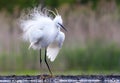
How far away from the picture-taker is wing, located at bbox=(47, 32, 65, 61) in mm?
11398

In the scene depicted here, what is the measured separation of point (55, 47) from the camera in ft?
37.9

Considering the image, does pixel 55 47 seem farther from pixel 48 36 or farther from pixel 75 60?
pixel 75 60

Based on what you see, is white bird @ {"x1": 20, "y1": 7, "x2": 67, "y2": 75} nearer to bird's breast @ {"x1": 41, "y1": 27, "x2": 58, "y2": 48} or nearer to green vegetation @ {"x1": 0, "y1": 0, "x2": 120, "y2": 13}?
bird's breast @ {"x1": 41, "y1": 27, "x2": 58, "y2": 48}

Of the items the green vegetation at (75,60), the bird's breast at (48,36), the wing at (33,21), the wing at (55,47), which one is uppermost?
the wing at (33,21)

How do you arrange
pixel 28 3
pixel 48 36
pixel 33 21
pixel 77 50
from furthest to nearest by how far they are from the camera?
pixel 28 3 → pixel 77 50 → pixel 33 21 → pixel 48 36

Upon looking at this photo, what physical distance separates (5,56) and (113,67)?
251 cm

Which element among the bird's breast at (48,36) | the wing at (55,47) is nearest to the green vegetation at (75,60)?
the wing at (55,47)

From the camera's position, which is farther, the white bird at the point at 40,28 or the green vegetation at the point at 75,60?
the green vegetation at the point at 75,60

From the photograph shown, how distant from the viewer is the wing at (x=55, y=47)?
11398 mm

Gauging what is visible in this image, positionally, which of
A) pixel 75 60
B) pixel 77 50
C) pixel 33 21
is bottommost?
pixel 75 60

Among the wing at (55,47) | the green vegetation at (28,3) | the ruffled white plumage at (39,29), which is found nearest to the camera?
the ruffled white plumage at (39,29)

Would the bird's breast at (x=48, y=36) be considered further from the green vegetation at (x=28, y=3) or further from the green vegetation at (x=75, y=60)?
the green vegetation at (x=28, y=3)

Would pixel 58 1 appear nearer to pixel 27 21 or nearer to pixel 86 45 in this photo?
pixel 86 45

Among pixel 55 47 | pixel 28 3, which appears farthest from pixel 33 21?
pixel 28 3
